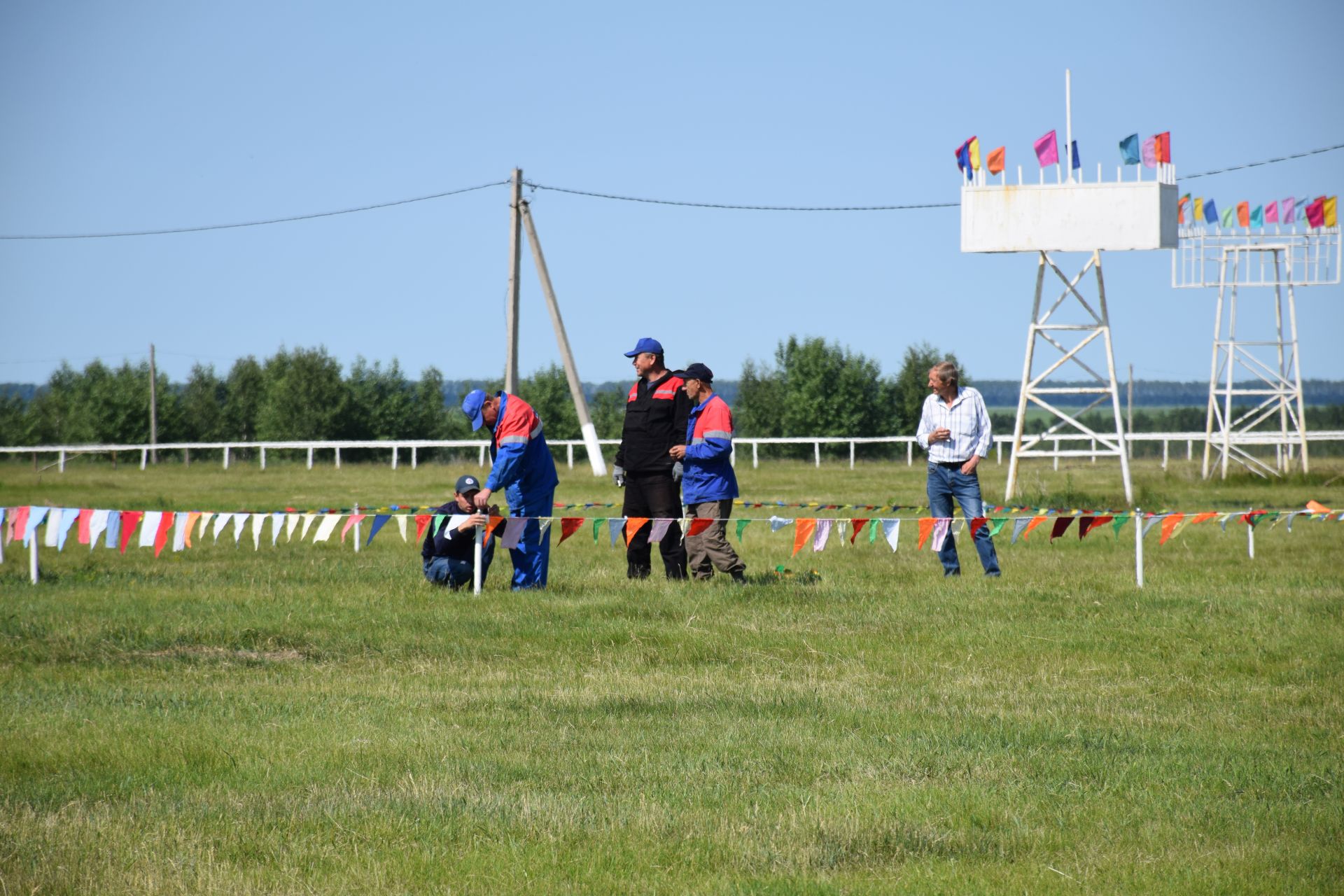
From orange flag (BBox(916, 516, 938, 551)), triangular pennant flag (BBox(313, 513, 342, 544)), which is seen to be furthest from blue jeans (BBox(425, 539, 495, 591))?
orange flag (BBox(916, 516, 938, 551))

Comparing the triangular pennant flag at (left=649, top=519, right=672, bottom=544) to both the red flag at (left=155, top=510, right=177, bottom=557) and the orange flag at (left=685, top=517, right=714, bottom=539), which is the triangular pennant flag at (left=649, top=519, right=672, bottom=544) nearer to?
the orange flag at (left=685, top=517, right=714, bottom=539)

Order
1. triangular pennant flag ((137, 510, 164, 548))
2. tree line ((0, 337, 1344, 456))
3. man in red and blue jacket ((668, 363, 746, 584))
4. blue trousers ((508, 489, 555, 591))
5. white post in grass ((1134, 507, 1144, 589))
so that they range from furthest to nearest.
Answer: tree line ((0, 337, 1344, 456))
triangular pennant flag ((137, 510, 164, 548))
man in red and blue jacket ((668, 363, 746, 584))
blue trousers ((508, 489, 555, 591))
white post in grass ((1134, 507, 1144, 589))

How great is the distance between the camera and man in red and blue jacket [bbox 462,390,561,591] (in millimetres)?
11914

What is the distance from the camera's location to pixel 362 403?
8344cm

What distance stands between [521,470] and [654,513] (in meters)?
1.34

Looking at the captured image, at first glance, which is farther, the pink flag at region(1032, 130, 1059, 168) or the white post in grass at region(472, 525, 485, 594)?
the pink flag at region(1032, 130, 1059, 168)

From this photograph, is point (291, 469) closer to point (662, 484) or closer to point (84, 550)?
point (84, 550)

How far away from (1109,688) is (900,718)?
1571 mm

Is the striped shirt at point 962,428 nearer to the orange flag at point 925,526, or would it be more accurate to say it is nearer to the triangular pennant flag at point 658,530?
the orange flag at point 925,526

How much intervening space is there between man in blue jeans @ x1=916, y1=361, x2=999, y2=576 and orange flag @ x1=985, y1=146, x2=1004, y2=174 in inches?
536

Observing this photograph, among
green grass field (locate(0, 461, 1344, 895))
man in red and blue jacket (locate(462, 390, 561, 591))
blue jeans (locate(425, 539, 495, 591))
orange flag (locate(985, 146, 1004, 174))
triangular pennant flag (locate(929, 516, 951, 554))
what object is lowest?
green grass field (locate(0, 461, 1344, 895))

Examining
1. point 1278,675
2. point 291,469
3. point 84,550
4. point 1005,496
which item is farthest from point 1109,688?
point 291,469

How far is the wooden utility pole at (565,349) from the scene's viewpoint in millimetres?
32219

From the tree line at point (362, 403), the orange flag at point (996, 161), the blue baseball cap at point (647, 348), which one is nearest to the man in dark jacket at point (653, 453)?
the blue baseball cap at point (647, 348)
